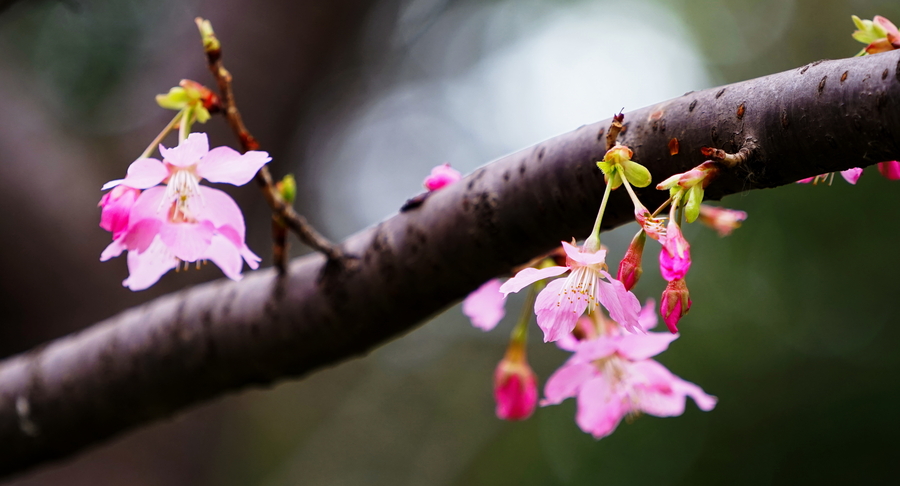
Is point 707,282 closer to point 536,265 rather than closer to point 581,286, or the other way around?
point 536,265

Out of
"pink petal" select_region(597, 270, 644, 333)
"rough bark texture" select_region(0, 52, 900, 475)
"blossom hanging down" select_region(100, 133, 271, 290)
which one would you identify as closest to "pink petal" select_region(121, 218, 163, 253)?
"blossom hanging down" select_region(100, 133, 271, 290)

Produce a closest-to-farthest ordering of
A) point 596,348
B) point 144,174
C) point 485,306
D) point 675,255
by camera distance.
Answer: point 675,255, point 144,174, point 596,348, point 485,306

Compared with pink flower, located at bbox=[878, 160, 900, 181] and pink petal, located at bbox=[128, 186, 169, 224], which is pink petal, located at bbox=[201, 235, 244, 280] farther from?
pink flower, located at bbox=[878, 160, 900, 181]

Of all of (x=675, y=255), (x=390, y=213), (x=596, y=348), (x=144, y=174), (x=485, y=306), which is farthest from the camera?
(x=390, y=213)

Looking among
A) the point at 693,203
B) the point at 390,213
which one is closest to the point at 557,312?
the point at 693,203

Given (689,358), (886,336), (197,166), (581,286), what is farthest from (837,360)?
(197,166)

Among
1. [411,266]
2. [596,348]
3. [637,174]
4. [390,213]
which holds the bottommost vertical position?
[390,213]

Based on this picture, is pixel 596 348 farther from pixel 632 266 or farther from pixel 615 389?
pixel 632 266
